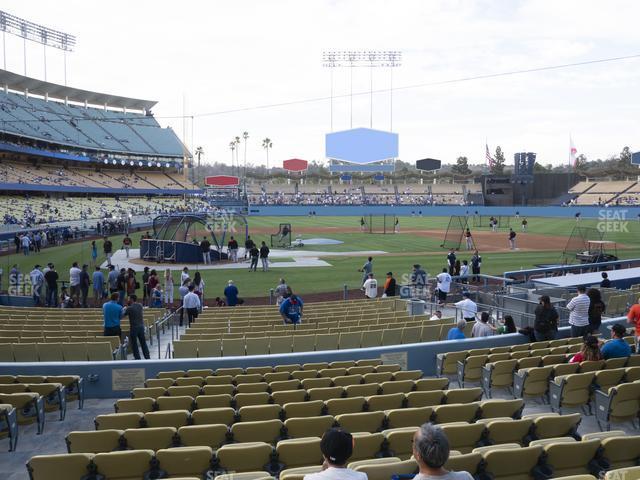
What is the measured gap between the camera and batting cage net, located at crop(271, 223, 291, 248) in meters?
39.9

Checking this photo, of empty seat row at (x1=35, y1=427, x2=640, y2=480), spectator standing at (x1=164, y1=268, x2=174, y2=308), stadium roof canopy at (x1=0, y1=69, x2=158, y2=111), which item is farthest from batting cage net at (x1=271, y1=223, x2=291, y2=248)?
stadium roof canopy at (x1=0, y1=69, x2=158, y2=111)

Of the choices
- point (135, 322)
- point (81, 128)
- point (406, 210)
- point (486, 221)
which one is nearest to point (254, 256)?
point (135, 322)

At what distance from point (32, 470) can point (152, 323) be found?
10.4 meters

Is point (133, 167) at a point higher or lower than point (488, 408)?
higher

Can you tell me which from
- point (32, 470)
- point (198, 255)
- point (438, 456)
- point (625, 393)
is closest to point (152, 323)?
point (32, 470)

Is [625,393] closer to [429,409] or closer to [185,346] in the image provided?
[429,409]

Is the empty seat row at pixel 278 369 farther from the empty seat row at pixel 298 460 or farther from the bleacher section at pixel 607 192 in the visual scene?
the bleacher section at pixel 607 192

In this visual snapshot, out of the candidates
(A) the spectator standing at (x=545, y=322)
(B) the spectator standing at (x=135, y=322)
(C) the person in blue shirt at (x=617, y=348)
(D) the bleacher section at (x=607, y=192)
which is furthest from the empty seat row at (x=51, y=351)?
(D) the bleacher section at (x=607, y=192)

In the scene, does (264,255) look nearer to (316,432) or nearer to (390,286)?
(390,286)

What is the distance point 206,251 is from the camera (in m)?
31.3

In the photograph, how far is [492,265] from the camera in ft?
105

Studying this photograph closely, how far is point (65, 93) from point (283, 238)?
213 feet

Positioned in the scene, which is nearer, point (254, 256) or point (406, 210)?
point (254, 256)

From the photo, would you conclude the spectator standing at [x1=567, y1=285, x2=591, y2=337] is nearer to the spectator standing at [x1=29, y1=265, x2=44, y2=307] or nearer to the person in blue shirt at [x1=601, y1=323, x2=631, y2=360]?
the person in blue shirt at [x1=601, y1=323, x2=631, y2=360]
